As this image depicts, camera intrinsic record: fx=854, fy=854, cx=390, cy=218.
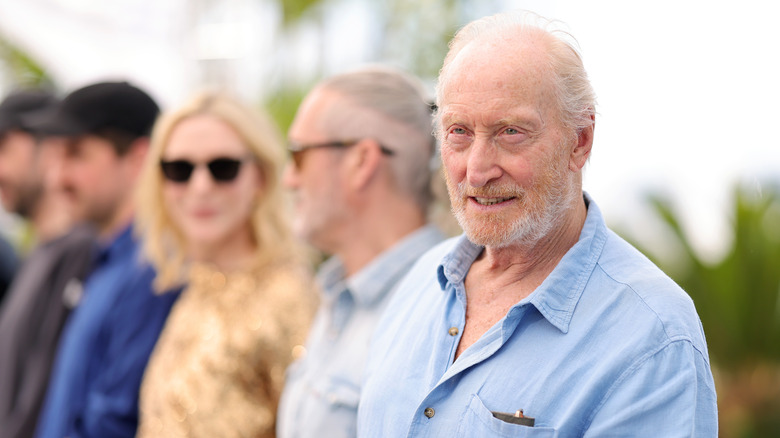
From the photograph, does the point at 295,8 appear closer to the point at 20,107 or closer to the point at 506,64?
the point at 20,107

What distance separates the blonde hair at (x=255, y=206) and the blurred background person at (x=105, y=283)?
0.14 metres

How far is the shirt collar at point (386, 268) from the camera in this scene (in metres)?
2.78

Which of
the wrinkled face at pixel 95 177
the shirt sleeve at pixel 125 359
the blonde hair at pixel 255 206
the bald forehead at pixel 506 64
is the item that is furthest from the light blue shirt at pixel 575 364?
the wrinkled face at pixel 95 177

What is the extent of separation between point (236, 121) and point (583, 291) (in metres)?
2.27

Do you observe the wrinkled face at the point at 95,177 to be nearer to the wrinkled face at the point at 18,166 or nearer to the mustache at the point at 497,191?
the wrinkled face at the point at 18,166

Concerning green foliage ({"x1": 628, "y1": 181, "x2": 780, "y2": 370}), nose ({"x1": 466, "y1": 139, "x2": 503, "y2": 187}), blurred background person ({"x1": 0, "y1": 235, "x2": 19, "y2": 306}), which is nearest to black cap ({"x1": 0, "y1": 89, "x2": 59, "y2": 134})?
blurred background person ({"x1": 0, "y1": 235, "x2": 19, "y2": 306})

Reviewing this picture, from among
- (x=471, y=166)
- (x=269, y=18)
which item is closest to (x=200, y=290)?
(x=471, y=166)

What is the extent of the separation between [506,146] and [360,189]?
4.12 feet

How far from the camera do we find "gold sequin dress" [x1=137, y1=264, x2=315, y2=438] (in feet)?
10.2

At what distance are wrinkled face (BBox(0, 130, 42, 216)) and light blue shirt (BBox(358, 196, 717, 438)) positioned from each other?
15.6ft

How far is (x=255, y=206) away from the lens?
3662mm

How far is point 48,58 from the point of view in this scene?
1259 cm

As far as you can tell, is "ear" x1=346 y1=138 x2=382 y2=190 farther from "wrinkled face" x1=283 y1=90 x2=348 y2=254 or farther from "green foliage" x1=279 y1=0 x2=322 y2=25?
"green foliage" x1=279 y1=0 x2=322 y2=25

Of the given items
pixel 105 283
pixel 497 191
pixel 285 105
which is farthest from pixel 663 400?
pixel 285 105
